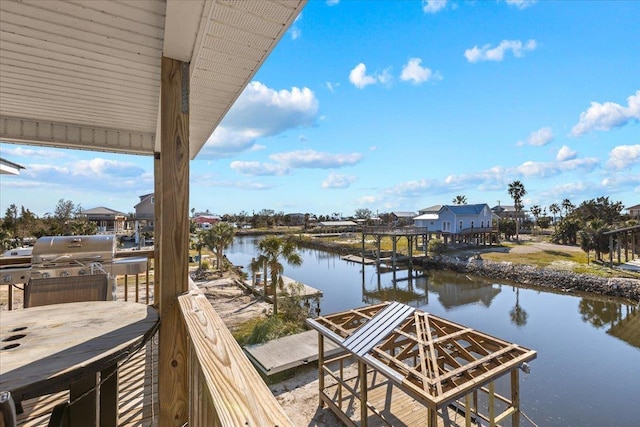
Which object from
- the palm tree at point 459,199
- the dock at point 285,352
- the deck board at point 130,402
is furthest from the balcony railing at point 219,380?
the palm tree at point 459,199

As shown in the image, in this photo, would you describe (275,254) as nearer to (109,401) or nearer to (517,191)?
(109,401)

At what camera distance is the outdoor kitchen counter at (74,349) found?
1.07 m

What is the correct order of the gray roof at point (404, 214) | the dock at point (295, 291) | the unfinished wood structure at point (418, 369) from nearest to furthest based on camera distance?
the unfinished wood structure at point (418, 369) → the dock at point (295, 291) → the gray roof at point (404, 214)

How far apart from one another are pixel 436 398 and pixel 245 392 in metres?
3.77

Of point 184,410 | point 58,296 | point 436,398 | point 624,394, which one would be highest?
point 58,296

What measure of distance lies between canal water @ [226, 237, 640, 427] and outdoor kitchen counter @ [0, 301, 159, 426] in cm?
893

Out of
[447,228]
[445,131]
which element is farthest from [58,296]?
[447,228]

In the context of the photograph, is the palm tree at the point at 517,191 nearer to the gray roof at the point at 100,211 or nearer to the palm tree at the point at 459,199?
the palm tree at the point at 459,199

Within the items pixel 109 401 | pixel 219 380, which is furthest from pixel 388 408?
pixel 219 380

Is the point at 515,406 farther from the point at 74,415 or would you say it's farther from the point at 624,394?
the point at 624,394

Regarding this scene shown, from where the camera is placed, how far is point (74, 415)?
4.32 ft

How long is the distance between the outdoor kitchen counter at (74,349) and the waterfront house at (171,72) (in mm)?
236

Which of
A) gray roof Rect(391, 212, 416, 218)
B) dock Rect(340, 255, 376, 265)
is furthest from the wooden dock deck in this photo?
gray roof Rect(391, 212, 416, 218)

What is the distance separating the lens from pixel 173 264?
1778 mm
